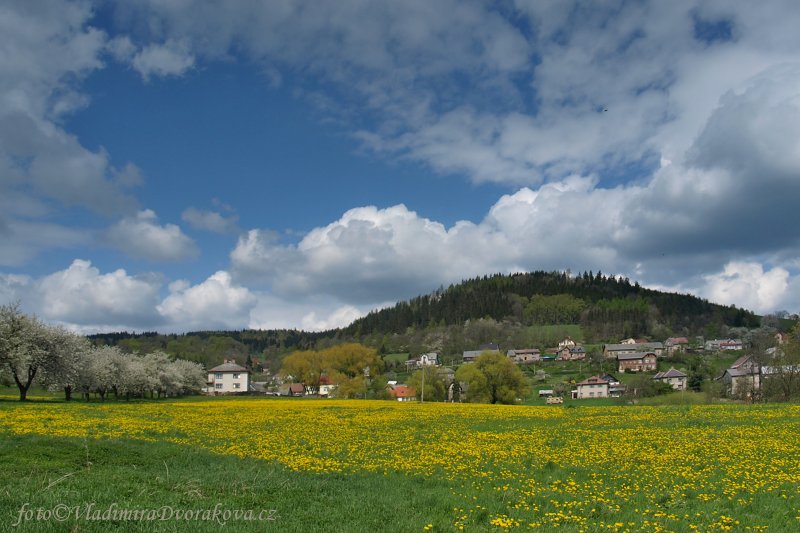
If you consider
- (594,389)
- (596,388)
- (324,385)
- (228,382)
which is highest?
(324,385)

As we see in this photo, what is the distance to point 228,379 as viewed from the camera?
172 metres

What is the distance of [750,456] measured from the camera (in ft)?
66.1

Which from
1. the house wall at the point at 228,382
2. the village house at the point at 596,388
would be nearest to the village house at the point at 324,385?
the house wall at the point at 228,382

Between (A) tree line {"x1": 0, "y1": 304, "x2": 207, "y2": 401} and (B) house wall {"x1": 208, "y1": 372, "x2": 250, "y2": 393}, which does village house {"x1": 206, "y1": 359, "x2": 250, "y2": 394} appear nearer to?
(B) house wall {"x1": 208, "y1": 372, "x2": 250, "y2": 393}

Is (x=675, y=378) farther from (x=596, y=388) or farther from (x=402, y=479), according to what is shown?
(x=402, y=479)

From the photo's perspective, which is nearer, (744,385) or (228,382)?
(744,385)

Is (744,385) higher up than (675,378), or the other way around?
(744,385)

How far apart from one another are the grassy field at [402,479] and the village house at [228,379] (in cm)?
14757

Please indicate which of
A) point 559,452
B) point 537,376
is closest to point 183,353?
point 537,376

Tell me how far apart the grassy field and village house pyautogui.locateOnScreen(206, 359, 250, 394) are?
147573mm

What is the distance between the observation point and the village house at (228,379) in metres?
171

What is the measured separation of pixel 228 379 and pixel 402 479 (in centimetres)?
16839

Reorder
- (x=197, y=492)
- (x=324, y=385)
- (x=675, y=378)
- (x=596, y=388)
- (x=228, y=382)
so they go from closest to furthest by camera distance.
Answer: (x=197, y=492)
(x=324, y=385)
(x=675, y=378)
(x=596, y=388)
(x=228, y=382)

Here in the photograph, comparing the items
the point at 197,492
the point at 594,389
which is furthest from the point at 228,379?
the point at 197,492
